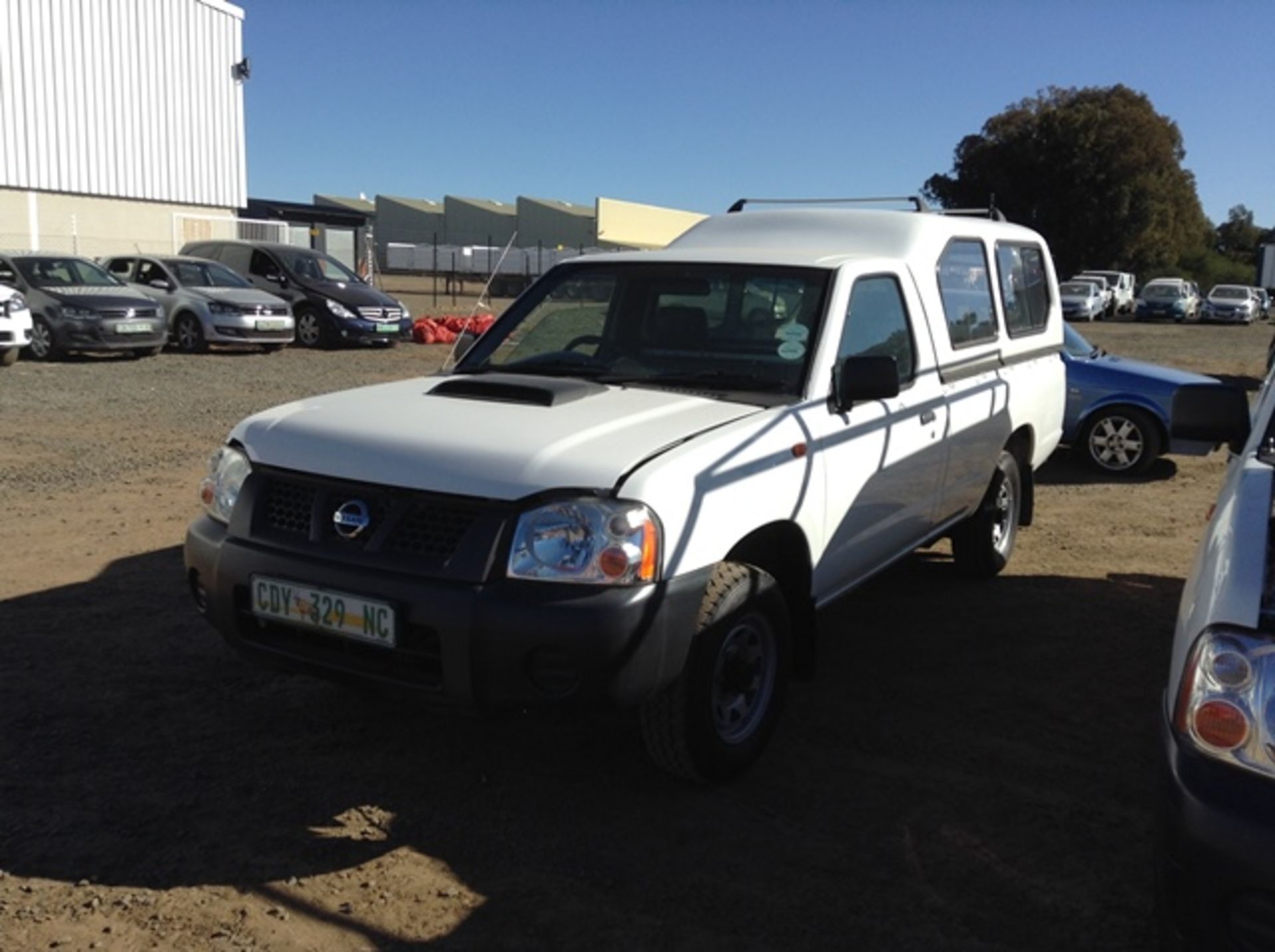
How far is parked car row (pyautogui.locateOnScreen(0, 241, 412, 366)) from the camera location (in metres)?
16.0

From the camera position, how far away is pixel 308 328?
65.4ft

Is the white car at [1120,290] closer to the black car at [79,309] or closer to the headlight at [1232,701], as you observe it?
the black car at [79,309]

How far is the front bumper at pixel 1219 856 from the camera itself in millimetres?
2211

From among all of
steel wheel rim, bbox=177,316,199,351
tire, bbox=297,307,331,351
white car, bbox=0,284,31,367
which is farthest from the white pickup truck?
tire, bbox=297,307,331,351

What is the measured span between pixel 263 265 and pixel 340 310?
2046 millimetres

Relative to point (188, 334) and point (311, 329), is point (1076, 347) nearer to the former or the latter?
point (188, 334)

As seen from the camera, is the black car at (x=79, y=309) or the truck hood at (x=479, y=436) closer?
the truck hood at (x=479, y=436)

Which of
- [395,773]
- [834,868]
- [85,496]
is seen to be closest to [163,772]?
[395,773]

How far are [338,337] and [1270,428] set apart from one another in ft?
57.9

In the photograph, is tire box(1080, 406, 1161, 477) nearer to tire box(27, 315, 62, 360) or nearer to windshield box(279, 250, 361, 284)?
tire box(27, 315, 62, 360)

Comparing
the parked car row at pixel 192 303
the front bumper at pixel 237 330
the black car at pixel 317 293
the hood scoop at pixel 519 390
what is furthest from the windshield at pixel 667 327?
the black car at pixel 317 293

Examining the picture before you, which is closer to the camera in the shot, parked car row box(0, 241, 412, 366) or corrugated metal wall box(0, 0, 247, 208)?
parked car row box(0, 241, 412, 366)

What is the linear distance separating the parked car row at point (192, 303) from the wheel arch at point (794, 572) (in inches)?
541

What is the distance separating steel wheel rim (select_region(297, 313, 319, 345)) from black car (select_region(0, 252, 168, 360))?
3.00 metres
